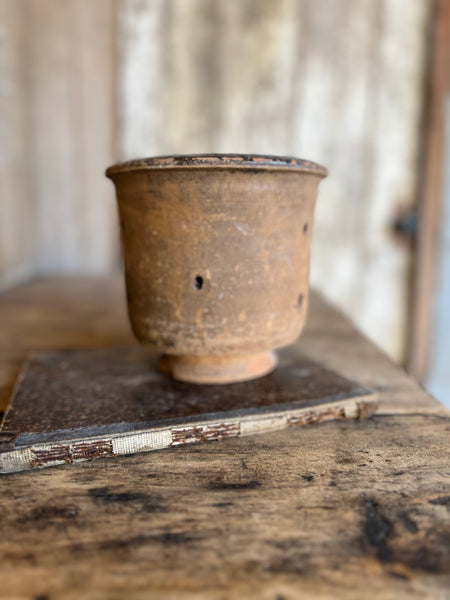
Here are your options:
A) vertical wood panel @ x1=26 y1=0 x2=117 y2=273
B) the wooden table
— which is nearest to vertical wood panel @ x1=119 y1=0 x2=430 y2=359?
vertical wood panel @ x1=26 y1=0 x2=117 y2=273

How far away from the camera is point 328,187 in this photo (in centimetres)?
220

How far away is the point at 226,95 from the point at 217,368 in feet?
5.55

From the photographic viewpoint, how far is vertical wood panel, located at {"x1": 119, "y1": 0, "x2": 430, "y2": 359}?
2.05 m

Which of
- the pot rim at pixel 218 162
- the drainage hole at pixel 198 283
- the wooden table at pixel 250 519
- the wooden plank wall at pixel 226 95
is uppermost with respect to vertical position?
the wooden plank wall at pixel 226 95

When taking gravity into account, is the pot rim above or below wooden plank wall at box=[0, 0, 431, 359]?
below

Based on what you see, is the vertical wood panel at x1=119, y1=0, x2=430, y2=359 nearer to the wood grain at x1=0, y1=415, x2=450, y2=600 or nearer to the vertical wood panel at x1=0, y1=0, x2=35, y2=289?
the vertical wood panel at x1=0, y1=0, x2=35, y2=289

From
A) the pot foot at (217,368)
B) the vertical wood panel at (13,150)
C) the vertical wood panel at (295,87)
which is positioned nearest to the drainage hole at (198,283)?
the pot foot at (217,368)

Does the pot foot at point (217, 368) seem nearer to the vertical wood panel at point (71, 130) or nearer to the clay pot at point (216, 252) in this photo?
the clay pot at point (216, 252)

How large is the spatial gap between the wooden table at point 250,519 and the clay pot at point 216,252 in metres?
0.18

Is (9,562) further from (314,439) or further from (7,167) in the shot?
(7,167)

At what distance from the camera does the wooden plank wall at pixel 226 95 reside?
2049 millimetres

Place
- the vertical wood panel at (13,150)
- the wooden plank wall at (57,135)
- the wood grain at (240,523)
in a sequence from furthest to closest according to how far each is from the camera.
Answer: the wooden plank wall at (57,135), the vertical wood panel at (13,150), the wood grain at (240,523)

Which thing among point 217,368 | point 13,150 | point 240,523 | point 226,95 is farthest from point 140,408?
point 226,95

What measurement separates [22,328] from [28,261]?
104cm
